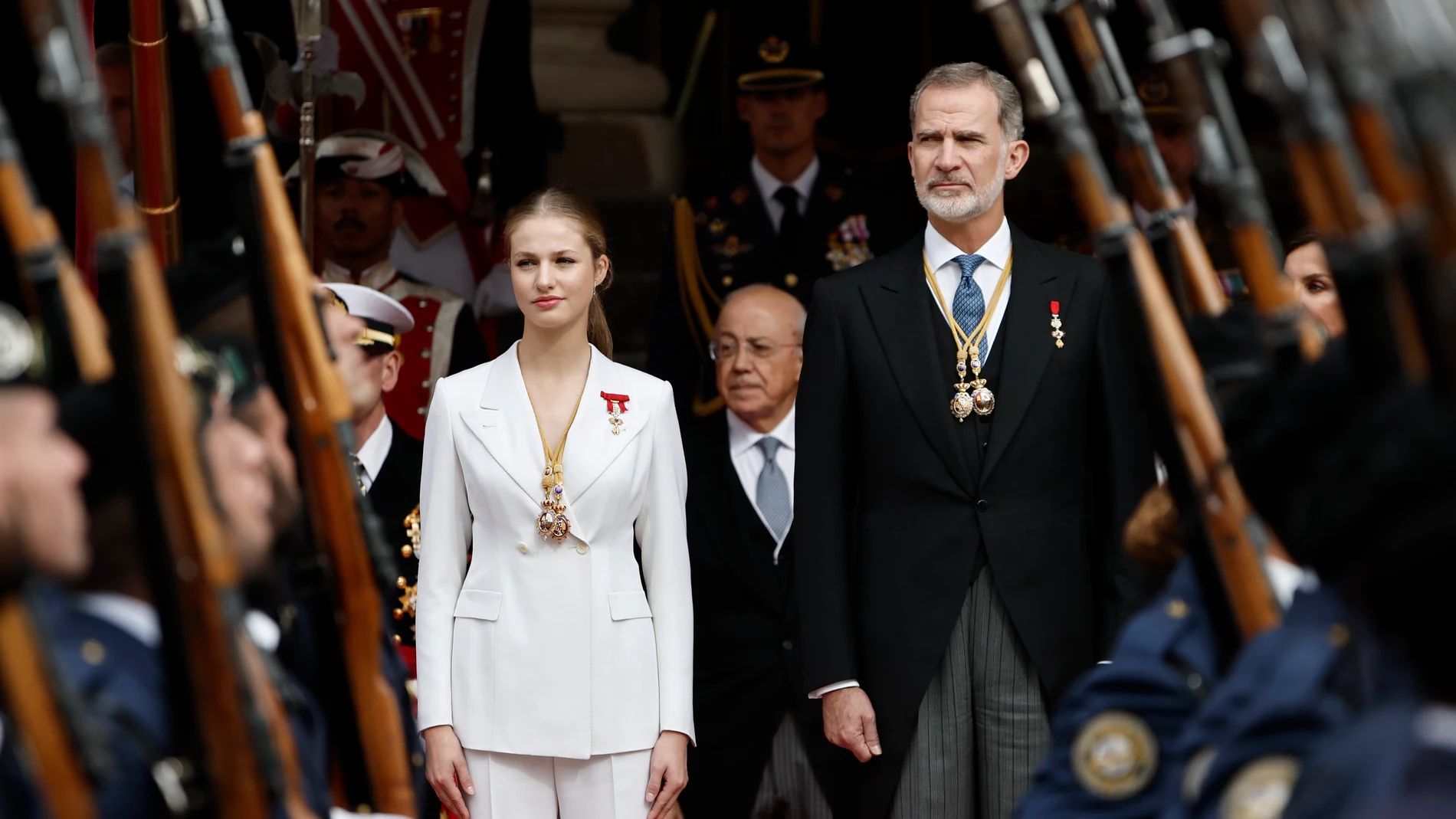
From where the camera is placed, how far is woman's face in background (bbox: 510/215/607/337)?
3.95 meters

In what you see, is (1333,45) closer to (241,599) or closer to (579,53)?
(241,599)

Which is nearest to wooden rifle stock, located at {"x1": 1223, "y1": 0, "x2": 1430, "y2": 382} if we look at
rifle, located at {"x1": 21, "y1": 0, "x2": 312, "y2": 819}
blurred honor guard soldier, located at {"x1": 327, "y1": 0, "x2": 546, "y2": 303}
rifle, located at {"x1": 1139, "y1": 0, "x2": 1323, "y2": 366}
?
rifle, located at {"x1": 1139, "y1": 0, "x2": 1323, "y2": 366}

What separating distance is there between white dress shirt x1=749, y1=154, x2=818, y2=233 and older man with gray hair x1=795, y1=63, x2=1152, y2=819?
1.61 meters

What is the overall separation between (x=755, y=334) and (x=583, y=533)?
1.08 meters

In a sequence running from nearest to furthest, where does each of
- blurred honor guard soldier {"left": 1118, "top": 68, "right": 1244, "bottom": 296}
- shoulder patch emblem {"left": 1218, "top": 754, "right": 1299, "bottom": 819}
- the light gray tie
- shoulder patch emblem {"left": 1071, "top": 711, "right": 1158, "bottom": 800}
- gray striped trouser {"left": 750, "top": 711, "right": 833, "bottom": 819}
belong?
shoulder patch emblem {"left": 1218, "top": 754, "right": 1299, "bottom": 819} → shoulder patch emblem {"left": 1071, "top": 711, "right": 1158, "bottom": 800} → gray striped trouser {"left": 750, "top": 711, "right": 833, "bottom": 819} → the light gray tie → blurred honor guard soldier {"left": 1118, "top": 68, "right": 1244, "bottom": 296}

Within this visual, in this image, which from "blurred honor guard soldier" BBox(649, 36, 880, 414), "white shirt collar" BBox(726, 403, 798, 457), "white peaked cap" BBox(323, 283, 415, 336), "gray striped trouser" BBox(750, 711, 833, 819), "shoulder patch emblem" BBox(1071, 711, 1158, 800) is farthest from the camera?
"blurred honor guard soldier" BBox(649, 36, 880, 414)

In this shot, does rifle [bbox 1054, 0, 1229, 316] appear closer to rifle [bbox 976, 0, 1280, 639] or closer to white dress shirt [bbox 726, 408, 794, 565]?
rifle [bbox 976, 0, 1280, 639]

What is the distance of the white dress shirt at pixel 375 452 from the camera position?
4.29 meters

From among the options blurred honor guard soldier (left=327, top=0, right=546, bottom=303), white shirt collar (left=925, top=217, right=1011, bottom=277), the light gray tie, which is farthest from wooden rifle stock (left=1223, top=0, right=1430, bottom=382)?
blurred honor guard soldier (left=327, top=0, right=546, bottom=303)

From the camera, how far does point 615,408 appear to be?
3961 millimetres

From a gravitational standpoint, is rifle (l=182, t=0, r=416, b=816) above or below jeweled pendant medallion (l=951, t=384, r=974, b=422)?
above

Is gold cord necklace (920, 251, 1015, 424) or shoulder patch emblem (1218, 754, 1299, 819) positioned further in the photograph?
gold cord necklace (920, 251, 1015, 424)

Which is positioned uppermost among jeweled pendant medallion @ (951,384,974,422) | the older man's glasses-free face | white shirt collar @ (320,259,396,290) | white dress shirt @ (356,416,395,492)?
white shirt collar @ (320,259,396,290)

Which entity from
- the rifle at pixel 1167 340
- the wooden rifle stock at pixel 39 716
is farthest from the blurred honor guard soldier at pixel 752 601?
the wooden rifle stock at pixel 39 716
